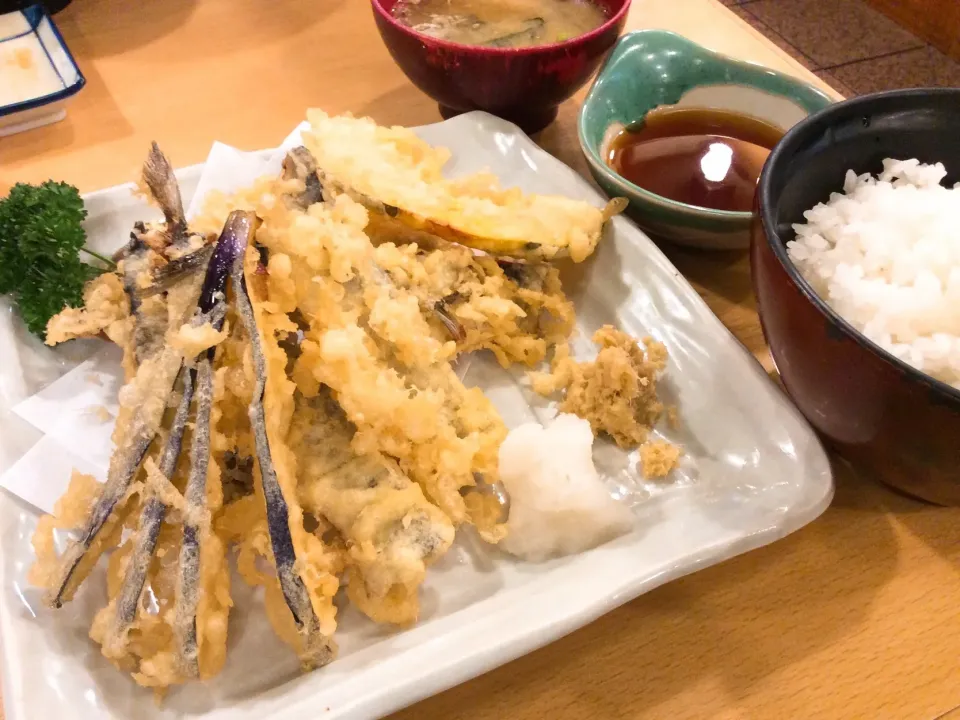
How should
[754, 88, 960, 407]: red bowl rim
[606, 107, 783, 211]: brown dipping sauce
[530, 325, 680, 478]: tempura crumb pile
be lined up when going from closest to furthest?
1. [754, 88, 960, 407]: red bowl rim
2. [530, 325, 680, 478]: tempura crumb pile
3. [606, 107, 783, 211]: brown dipping sauce

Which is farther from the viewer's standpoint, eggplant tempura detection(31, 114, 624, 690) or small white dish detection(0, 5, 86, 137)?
small white dish detection(0, 5, 86, 137)

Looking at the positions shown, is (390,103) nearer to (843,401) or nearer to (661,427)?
(661,427)

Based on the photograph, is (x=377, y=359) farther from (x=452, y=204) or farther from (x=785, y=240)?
(x=785, y=240)

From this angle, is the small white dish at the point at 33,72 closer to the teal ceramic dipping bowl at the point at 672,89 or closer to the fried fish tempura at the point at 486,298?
the fried fish tempura at the point at 486,298

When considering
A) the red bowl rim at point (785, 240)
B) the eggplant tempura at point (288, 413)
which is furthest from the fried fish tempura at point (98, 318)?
the red bowl rim at point (785, 240)

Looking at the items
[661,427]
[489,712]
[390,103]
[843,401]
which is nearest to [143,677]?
[489,712]

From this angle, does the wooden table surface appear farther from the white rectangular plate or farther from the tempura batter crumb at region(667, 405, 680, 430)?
the tempura batter crumb at region(667, 405, 680, 430)

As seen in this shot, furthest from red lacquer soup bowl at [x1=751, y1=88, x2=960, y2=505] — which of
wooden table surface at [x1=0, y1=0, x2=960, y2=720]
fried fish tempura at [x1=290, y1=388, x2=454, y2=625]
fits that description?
fried fish tempura at [x1=290, y1=388, x2=454, y2=625]
